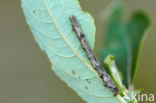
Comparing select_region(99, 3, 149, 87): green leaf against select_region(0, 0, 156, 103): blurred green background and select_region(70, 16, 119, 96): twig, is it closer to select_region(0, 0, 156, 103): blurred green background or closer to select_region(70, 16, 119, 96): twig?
select_region(70, 16, 119, 96): twig

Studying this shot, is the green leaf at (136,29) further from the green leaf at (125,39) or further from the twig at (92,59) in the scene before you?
the twig at (92,59)

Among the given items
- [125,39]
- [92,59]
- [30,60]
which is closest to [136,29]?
[125,39]

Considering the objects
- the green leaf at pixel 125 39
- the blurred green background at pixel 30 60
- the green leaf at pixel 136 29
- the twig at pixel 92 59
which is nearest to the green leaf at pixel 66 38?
the twig at pixel 92 59

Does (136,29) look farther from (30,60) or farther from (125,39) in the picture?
(30,60)

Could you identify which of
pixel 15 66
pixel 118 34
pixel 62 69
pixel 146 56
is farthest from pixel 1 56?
pixel 62 69

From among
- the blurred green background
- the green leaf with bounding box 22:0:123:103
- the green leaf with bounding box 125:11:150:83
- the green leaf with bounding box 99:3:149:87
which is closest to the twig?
the green leaf with bounding box 22:0:123:103
